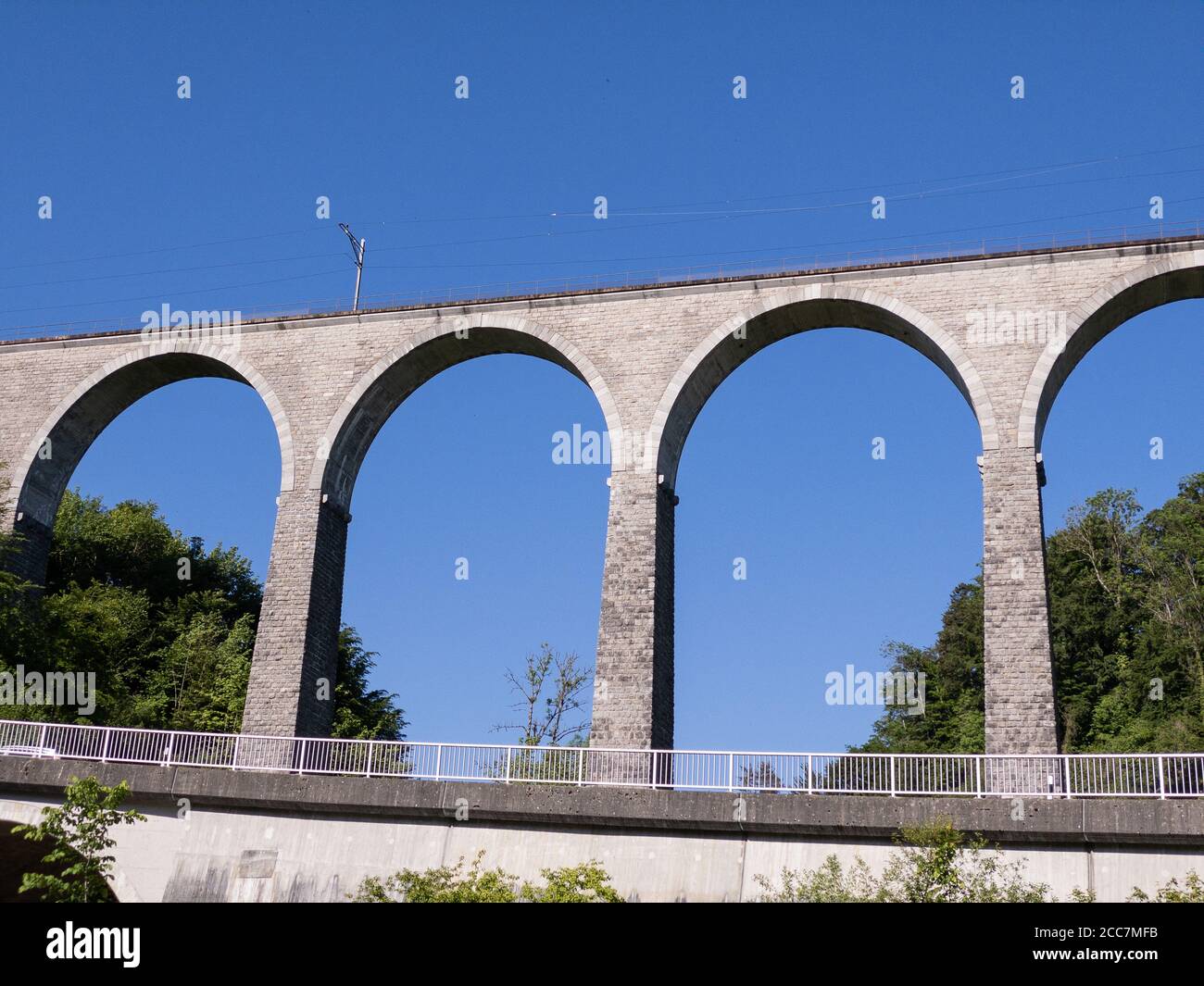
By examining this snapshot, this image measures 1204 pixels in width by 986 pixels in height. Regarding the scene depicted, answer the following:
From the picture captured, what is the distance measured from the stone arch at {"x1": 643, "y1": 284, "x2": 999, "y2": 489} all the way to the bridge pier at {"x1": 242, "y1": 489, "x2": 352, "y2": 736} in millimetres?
6523

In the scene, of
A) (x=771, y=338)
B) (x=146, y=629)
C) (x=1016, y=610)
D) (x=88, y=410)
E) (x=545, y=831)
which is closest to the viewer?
(x=545, y=831)

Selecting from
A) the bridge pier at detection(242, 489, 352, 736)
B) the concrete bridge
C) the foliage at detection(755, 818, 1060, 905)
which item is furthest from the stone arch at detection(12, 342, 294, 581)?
the foliage at detection(755, 818, 1060, 905)

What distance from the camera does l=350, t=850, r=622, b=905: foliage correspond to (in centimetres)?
1695

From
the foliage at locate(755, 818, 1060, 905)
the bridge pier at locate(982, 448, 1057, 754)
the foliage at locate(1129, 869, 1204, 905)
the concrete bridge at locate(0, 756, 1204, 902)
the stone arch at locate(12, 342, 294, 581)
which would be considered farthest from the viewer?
the stone arch at locate(12, 342, 294, 581)

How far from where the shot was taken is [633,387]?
26.1 metres

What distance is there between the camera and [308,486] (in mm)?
27188

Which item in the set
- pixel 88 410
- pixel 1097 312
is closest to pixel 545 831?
pixel 1097 312

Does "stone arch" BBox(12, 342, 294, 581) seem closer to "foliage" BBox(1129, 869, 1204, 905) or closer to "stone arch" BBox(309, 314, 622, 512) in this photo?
"stone arch" BBox(309, 314, 622, 512)

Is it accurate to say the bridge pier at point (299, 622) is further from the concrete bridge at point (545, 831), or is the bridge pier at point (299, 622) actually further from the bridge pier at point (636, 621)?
the bridge pier at point (636, 621)

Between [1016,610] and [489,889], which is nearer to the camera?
[489,889]

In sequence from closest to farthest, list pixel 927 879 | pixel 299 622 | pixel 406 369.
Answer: pixel 927 879, pixel 299 622, pixel 406 369

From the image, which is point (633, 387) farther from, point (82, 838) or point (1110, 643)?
point (1110, 643)

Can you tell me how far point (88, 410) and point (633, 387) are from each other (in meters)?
12.3
